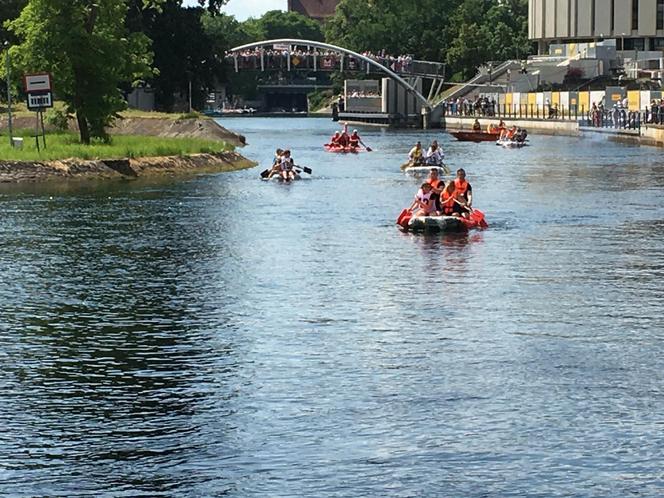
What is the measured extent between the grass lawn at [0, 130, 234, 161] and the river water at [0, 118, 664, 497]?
2152 centimetres

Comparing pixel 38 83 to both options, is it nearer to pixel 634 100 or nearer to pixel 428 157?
pixel 428 157

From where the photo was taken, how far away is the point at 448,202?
45156 mm

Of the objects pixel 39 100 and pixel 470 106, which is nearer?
pixel 39 100

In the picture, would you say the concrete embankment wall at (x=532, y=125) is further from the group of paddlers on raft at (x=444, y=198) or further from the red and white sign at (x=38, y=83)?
the group of paddlers on raft at (x=444, y=198)

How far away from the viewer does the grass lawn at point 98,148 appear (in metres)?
70.4

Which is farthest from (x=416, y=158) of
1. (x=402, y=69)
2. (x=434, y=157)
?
(x=402, y=69)

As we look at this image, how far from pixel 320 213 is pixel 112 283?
1834 cm

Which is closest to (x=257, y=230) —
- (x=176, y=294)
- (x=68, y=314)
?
(x=176, y=294)

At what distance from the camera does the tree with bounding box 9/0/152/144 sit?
251ft

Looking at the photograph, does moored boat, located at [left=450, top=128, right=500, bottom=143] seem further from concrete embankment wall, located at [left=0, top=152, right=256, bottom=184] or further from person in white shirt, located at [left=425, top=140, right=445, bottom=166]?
person in white shirt, located at [left=425, top=140, right=445, bottom=166]

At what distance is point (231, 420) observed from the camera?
21.0 meters

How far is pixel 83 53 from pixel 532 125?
2873 inches

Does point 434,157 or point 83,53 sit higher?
point 83,53

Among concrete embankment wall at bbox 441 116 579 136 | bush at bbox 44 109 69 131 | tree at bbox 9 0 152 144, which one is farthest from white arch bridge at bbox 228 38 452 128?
tree at bbox 9 0 152 144
